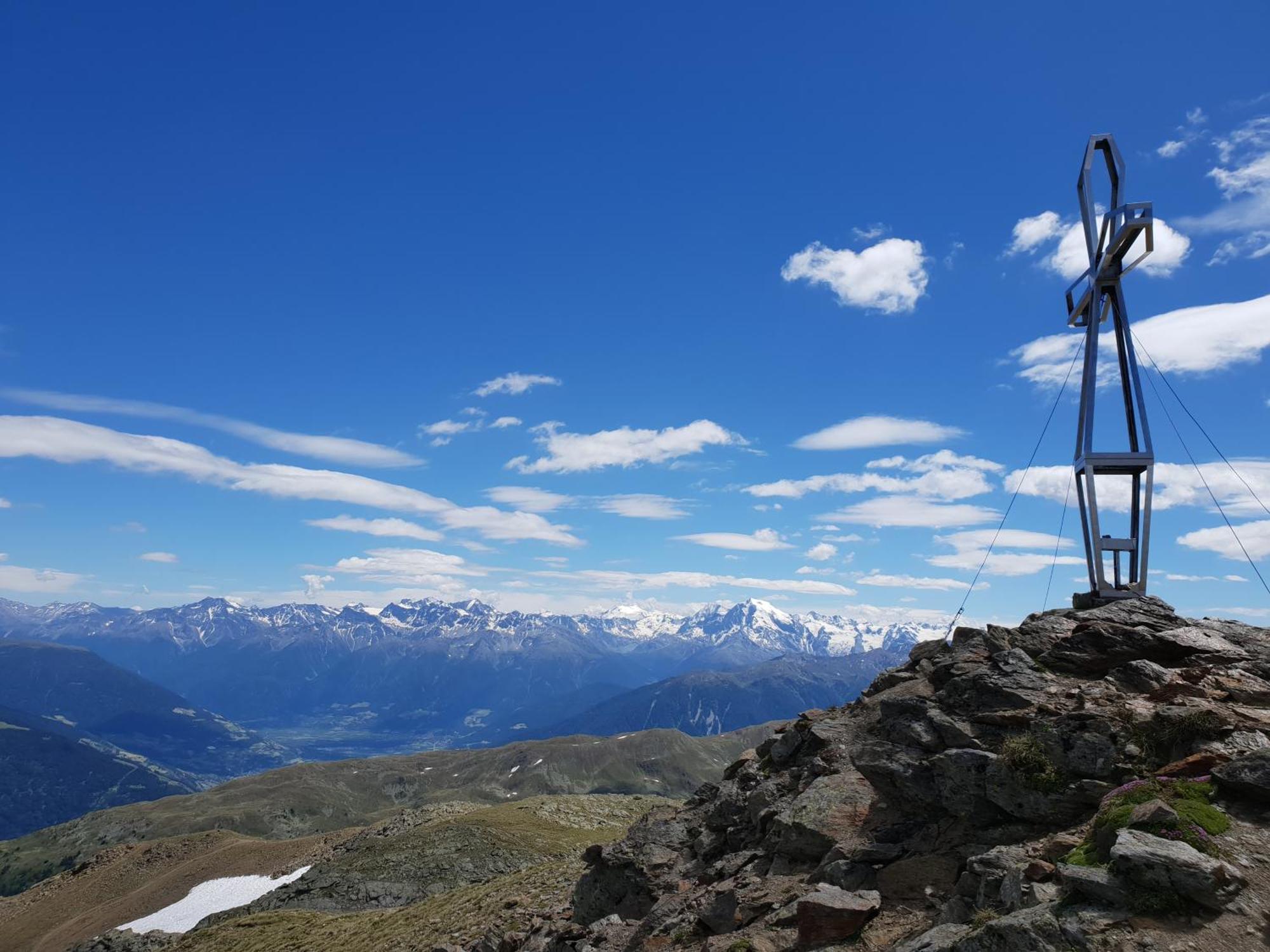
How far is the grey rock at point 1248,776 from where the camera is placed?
48.9 feet

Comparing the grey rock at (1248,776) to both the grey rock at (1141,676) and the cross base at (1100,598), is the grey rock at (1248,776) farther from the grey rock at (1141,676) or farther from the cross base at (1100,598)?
the cross base at (1100,598)

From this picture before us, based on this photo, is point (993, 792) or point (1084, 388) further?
point (1084, 388)

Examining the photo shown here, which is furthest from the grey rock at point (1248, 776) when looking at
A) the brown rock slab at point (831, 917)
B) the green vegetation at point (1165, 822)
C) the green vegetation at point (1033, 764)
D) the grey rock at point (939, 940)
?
the brown rock slab at point (831, 917)

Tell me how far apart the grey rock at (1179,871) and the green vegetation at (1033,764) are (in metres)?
5.01

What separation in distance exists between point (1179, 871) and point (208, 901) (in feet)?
272

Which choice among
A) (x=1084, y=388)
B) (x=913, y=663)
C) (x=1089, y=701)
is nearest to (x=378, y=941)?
(x=913, y=663)

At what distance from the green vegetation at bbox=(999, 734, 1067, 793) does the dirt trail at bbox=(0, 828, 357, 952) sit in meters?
76.9

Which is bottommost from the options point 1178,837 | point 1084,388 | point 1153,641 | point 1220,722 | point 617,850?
point 617,850

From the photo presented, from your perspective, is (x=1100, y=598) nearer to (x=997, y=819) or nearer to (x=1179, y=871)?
(x=997, y=819)

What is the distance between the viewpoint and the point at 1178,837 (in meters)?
14.0

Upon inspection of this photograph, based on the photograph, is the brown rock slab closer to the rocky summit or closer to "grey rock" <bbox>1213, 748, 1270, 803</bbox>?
the rocky summit

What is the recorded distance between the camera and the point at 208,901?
67688mm

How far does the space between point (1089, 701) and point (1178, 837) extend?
697 cm

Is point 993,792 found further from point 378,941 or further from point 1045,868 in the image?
point 378,941
